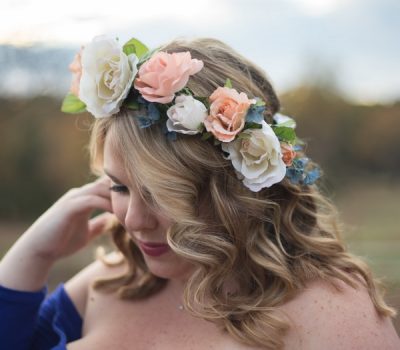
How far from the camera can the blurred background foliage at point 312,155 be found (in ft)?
11.9

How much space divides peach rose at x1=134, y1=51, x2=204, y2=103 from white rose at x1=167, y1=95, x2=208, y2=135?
3 cm

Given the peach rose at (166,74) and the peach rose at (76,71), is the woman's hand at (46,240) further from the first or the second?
the peach rose at (166,74)

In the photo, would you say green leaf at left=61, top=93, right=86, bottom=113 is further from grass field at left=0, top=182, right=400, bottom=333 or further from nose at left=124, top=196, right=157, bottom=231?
grass field at left=0, top=182, right=400, bottom=333

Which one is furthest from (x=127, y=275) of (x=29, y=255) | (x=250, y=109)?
(x=250, y=109)

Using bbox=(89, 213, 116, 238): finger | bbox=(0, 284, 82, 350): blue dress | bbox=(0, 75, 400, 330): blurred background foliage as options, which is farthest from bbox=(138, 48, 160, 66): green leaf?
bbox=(0, 75, 400, 330): blurred background foliage

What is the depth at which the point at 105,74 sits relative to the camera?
5.25 ft

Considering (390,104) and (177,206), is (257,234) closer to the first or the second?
(177,206)

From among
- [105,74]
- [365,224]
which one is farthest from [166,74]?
[365,224]

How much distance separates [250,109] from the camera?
60.5 inches

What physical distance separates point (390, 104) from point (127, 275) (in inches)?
83.4

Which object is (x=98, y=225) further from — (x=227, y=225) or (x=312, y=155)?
(x=312, y=155)

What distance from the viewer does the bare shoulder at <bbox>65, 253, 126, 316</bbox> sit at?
2.05 meters

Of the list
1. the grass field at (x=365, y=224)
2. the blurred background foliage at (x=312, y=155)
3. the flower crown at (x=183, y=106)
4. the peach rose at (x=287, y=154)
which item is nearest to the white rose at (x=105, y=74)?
the flower crown at (x=183, y=106)

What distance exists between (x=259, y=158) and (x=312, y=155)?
8.93 ft
